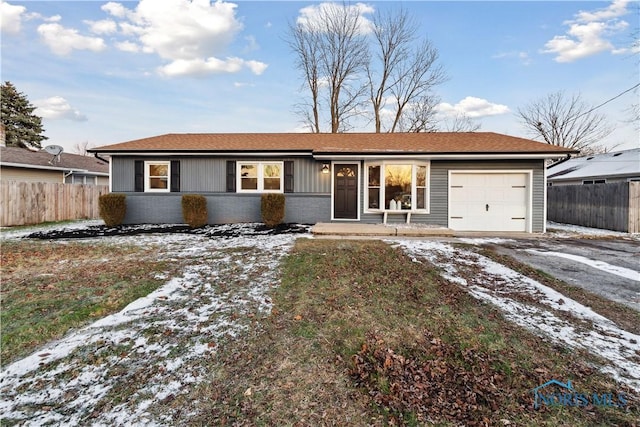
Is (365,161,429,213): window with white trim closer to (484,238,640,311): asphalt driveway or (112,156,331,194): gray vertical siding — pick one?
(112,156,331,194): gray vertical siding

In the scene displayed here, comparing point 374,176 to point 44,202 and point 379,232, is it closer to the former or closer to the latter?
point 379,232

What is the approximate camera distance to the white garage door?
10.3m

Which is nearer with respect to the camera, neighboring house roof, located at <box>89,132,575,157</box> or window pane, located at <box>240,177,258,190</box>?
neighboring house roof, located at <box>89,132,575,157</box>

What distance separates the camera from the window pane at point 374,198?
35.4ft

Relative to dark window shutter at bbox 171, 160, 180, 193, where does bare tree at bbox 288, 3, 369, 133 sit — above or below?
above

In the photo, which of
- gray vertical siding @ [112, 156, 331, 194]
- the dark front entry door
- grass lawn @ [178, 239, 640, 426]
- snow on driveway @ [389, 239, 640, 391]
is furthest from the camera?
gray vertical siding @ [112, 156, 331, 194]

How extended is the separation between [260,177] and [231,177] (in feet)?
3.62

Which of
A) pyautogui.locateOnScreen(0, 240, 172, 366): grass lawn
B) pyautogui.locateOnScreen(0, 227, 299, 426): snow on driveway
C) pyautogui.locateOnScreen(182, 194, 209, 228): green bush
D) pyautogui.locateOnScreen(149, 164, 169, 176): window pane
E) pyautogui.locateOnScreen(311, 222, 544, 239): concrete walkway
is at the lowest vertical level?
pyautogui.locateOnScreen(0, 227, 299, 426): snow on driveway

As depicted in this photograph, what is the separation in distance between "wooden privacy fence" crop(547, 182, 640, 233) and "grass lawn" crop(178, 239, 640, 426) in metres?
10.5

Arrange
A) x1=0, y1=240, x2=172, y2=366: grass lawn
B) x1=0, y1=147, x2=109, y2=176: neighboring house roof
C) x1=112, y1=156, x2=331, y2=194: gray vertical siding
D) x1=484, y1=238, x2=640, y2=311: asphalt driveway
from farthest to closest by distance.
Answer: x1=0, y1=147, x2=109, y2=176: neighboring house roof → x1=112, y1=156, x2=331, y2=194: gray vertical siding → x1=484, y1=238, x2=640, y2=311: asphalt driveway → x1=0, y1=240, x2=172, y2=366: grass lawn

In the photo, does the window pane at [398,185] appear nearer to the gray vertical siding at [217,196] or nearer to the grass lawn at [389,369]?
the gray vertical siding at [217,196]

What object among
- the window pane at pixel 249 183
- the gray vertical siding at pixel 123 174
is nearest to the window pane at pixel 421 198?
the window pane at pixel 249 183

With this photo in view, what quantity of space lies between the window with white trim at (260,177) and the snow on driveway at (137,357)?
664cm

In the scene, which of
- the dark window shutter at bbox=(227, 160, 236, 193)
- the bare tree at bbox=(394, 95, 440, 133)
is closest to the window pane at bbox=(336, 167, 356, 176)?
the dark window shutter at bbox=(227, 160, 236, 193)
